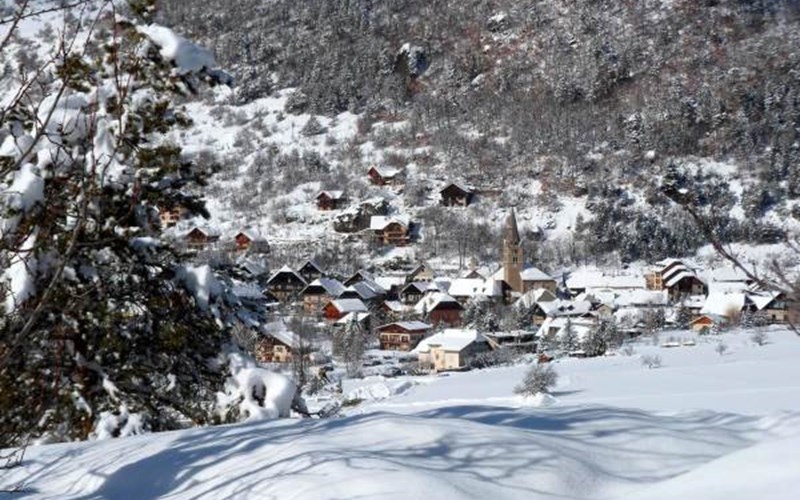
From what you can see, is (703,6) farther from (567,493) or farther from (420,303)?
(567,493)

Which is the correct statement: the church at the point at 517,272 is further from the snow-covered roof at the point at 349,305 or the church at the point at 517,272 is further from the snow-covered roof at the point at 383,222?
the snow-covered roof at the point at 349,305

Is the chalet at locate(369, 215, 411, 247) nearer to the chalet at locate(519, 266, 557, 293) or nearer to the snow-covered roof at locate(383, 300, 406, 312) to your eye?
the chalet at locate(519, 266, 557, 293)

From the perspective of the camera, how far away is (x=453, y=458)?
2.19 m

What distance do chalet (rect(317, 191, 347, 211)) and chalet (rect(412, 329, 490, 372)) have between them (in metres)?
22.6

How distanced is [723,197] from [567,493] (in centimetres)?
4671

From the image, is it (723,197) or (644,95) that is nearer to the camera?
(723,197)

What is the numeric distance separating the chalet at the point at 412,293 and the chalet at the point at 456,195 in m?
10.6

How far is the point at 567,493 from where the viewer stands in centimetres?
199

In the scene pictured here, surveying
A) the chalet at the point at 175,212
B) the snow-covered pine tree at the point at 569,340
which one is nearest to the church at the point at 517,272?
the snow-covered pine tree at the point at 569,340

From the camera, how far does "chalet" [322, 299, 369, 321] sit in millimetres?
32438

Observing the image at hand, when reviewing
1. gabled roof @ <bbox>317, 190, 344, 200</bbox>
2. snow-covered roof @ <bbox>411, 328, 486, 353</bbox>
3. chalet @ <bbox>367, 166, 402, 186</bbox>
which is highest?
chalet @ <bbox>367, 166, 402, 186</bbox>

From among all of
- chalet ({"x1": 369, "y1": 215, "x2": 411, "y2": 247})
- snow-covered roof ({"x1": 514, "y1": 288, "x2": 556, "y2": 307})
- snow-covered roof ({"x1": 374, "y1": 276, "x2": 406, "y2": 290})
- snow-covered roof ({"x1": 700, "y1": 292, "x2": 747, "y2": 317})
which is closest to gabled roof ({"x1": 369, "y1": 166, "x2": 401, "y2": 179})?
chalet ({"x1": 369, "y1": 215, "x2": 411, "y2": 247})

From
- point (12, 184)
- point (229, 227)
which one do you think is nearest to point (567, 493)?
point (12, 184)

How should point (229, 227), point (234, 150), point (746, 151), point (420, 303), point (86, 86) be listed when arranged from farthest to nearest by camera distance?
point (234, 150) < point (746, 151) < point (229, 227) < point (420, 303) < point (86, 86)
